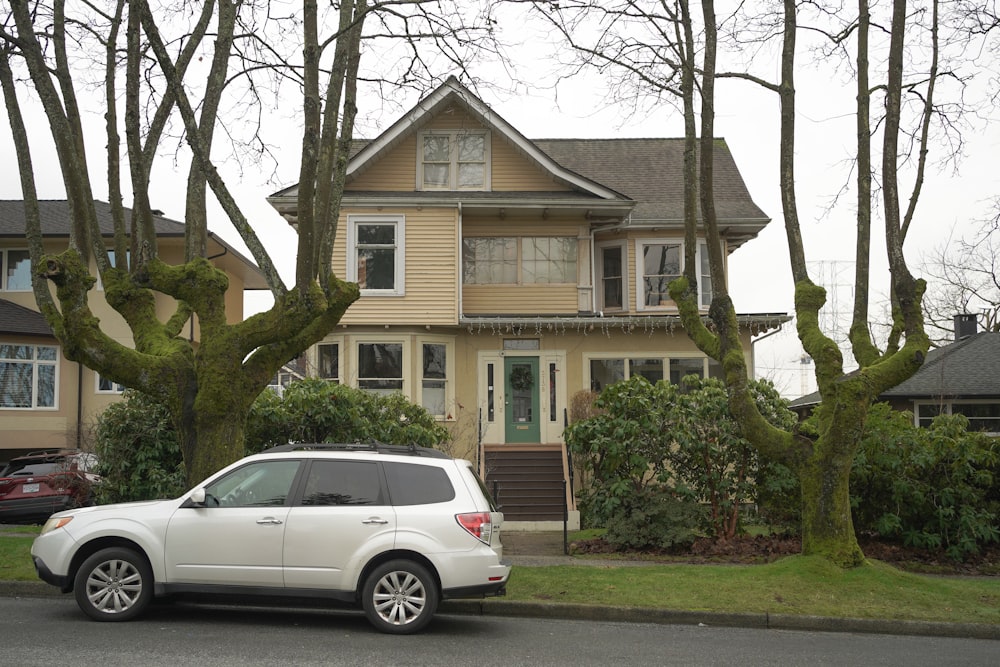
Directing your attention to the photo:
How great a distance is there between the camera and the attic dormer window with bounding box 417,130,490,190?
22.3 metres

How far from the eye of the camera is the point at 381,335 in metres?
21.5

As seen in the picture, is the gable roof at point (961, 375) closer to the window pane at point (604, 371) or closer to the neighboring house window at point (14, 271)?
the window pane at point (604, 371)

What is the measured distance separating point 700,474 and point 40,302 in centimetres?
968

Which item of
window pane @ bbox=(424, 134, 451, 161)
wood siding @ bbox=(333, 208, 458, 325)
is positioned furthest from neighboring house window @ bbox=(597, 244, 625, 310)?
window pane @ bbox=(424, 134, 451, 161)

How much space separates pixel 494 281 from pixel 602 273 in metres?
2.79

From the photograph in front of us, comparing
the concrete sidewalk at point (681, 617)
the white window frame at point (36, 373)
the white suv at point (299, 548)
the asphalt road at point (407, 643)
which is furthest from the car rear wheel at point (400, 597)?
the white window frame at point (36, 373)

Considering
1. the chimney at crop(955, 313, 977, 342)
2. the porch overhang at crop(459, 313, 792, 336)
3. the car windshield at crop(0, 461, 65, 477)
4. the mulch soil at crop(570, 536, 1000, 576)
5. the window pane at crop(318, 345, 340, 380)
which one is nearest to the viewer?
the mulch soil at crop(570, 536, 1000, 576)

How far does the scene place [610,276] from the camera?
77.5 feet

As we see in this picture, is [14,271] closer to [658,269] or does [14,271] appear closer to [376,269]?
[376,269]

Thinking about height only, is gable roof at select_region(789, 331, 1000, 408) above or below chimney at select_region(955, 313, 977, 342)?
below

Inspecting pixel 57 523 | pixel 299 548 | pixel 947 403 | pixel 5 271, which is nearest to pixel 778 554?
pixel 299 548

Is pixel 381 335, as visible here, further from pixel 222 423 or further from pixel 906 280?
pixel 906 280

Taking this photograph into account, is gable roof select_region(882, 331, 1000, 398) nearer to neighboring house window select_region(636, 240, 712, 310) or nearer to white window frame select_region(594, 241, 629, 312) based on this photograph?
neighboring house window select_region(636, 240, 712, 310)

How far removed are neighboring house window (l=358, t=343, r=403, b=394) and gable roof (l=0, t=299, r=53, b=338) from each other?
9.17 metres
